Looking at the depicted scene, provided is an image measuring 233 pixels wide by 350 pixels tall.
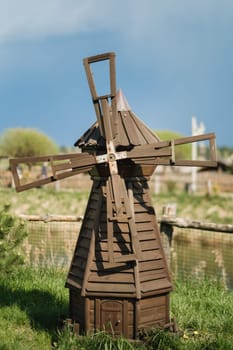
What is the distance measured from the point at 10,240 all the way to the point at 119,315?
3.88m

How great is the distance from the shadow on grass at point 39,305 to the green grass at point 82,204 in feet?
47.5

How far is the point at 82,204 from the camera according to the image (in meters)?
24.4

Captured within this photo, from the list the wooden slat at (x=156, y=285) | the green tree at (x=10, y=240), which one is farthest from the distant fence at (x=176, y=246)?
the wooden slat at (x=156, y=285)

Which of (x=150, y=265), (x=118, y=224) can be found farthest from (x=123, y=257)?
(x=150, y=265)

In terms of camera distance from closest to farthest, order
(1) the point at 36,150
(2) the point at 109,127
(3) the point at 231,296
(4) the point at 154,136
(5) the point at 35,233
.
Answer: (2) the point at 109,127 → (4) the point at 154,136 → (3) the point at 231,296 → (5) the point at 35,233 → (1) the point at 36,150

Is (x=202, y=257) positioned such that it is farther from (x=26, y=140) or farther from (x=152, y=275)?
(x=26, y=140)

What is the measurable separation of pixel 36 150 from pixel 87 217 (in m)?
33.9

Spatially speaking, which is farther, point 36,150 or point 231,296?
point 36,150

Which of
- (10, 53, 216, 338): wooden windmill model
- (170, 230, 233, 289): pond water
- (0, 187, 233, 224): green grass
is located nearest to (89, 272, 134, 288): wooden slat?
(10, 53, 216, 338): wooden windmill model

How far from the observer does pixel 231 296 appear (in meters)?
9.34

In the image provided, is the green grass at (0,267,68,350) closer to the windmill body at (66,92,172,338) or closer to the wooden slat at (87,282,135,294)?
the windmill body at (66,92,172,338)

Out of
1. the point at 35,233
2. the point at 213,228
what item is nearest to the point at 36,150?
the point at 35,233

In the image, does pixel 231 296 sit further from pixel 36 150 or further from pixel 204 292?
pixel 36 150

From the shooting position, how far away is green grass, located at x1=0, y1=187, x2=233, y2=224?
23594 millimetres
